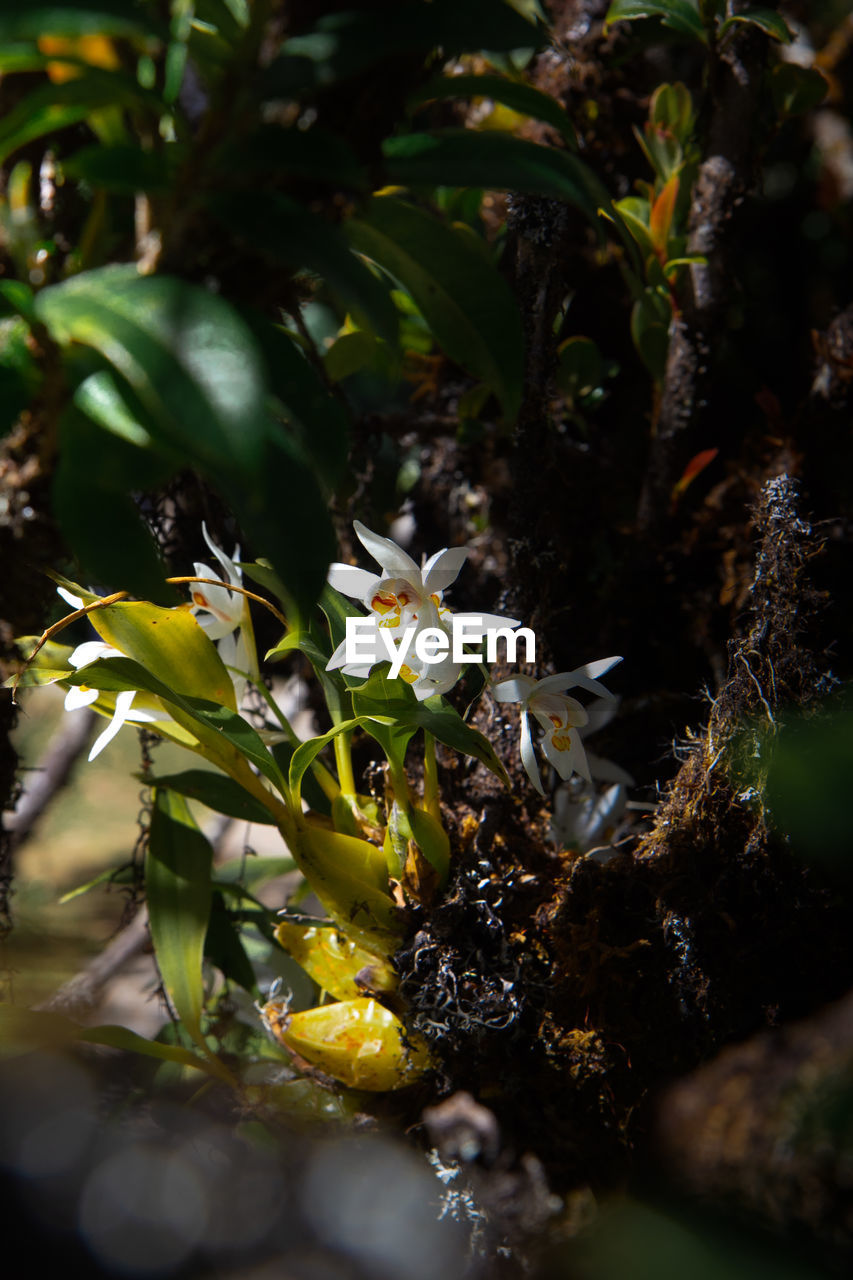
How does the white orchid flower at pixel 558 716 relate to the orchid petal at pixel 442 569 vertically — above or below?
below

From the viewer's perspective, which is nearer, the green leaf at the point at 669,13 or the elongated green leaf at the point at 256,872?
the green leaf at the point at 669,13

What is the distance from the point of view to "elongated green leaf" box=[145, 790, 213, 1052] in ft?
2.59

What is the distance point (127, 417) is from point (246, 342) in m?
0.07

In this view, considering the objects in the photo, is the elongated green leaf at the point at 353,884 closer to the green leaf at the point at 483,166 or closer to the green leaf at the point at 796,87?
the green leaf at the point at 483,166

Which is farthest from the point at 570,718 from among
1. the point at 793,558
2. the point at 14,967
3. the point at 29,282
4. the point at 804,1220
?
the point at 14,967

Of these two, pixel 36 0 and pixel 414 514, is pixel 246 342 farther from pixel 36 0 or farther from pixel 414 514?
pixel 414 514

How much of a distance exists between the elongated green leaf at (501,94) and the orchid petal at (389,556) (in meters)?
0.30

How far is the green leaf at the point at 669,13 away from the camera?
2.62ft

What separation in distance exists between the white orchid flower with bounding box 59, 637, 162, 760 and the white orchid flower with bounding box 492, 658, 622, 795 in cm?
32

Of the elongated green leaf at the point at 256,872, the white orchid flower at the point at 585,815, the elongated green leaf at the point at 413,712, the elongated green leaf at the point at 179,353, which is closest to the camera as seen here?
the elongated green leaf at the point at 179,353

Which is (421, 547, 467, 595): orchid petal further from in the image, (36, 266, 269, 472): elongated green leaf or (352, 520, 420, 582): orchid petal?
(36, 266, 269, 472): elongated green leaf

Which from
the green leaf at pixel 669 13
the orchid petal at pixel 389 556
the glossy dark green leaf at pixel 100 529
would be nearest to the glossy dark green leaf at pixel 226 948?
the orchid petal at pixel 389 556

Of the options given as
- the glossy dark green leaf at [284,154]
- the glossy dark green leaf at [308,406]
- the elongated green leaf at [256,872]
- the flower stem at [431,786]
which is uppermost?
the glossy dark green leaf at [284,154]

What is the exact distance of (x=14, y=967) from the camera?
38.5 inches
